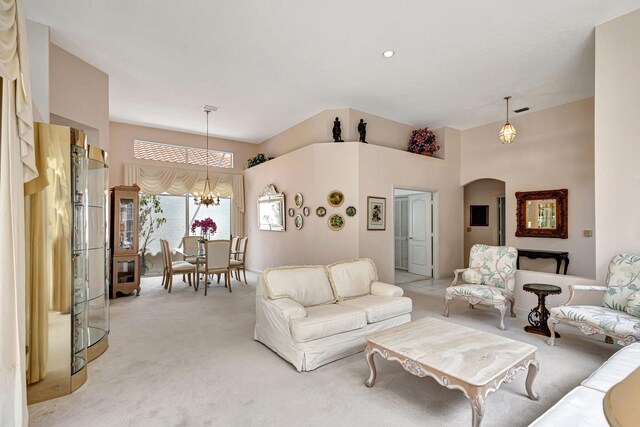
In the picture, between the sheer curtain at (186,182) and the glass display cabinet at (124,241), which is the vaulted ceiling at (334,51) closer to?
the sheer curtain at (186,182)

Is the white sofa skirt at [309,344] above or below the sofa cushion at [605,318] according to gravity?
below

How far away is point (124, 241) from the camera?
557 cm

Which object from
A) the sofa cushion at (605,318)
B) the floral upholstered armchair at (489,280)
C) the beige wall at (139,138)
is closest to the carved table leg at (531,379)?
the sofa cushion at (605,318)

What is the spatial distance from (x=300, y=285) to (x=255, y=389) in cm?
114

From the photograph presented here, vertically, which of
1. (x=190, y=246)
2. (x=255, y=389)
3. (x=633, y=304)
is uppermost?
(x=190, y=246)

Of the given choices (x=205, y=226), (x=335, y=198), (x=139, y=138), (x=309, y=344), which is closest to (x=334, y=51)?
(x=335, y=198)

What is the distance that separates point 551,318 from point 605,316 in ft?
1.68

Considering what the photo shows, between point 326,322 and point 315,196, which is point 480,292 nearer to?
point 326,322

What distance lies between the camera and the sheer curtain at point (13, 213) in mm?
1756

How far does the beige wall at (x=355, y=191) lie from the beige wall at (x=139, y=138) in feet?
5.29

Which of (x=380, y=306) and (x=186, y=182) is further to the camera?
(x=186, y=182)

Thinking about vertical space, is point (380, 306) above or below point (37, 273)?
below

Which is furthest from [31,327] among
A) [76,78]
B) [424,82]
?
[424,82]

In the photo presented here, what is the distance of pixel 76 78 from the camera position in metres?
4.11
